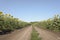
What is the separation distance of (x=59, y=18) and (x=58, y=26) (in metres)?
2.92

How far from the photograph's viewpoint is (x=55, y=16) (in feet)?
157

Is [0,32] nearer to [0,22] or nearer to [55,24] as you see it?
[0,22]

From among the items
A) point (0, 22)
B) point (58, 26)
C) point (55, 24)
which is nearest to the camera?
point (0, 22)

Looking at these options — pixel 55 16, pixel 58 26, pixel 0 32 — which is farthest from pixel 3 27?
pixel 55 16

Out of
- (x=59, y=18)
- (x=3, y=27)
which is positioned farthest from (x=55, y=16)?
(x=3, y=27)

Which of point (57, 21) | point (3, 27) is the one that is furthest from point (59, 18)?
point (3, 27)

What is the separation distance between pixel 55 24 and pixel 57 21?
1.54 meters

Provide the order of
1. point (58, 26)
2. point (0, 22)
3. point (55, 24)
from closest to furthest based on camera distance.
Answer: point (0, 22)
point (58, 26)
point (55, 24)

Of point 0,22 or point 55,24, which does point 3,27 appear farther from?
point 55,24

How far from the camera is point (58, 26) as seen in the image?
142 feet

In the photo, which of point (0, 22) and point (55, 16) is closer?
point (0, 22)

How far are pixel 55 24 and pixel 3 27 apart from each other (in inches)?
714

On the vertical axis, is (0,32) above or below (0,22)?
below

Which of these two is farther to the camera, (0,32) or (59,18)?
(59,18)
